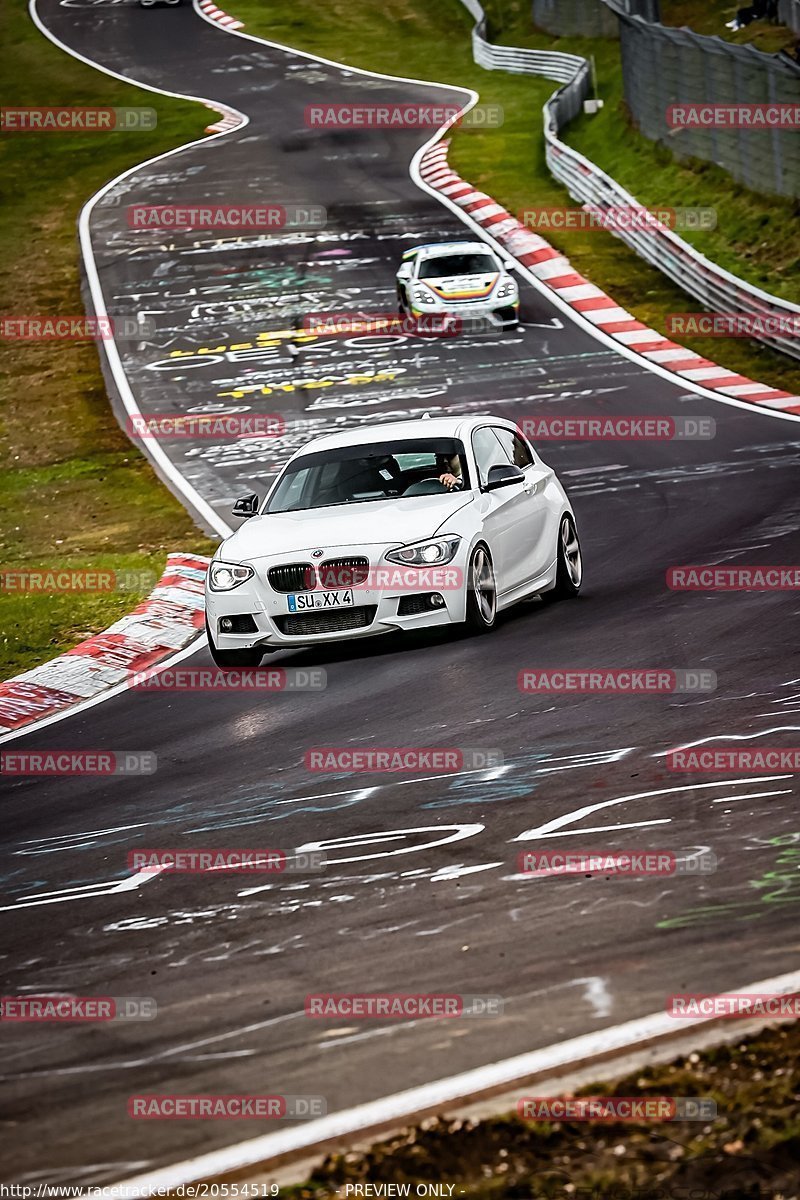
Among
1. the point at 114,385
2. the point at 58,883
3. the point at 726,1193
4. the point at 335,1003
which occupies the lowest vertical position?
the point at 114,385

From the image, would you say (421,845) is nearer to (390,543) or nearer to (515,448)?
(390,543)

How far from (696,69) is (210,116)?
62.9ft

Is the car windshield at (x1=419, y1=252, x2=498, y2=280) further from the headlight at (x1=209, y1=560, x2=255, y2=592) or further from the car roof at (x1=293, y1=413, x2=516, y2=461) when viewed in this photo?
the headlight at (x1=209, y1=560, x2=255, y2=592)

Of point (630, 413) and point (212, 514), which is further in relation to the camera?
point (630, 413)

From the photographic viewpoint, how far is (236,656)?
12.4 m

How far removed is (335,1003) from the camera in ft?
19.4

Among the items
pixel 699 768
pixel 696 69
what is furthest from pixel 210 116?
pixel 699 768

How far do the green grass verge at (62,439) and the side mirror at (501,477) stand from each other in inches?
149

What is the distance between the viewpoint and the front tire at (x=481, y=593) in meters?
12.2

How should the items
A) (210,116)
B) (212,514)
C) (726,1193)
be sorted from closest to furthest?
(726,1193) → (212,514) → (210,116)

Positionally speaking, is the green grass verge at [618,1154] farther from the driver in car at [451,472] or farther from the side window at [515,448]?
the side window at [515,448]

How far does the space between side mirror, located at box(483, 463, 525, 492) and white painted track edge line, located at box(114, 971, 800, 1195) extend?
24.6ft

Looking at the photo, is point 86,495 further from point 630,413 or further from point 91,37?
point 91,37

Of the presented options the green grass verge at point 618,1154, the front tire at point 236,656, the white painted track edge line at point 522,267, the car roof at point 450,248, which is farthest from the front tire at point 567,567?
the car roof at point 450,248
